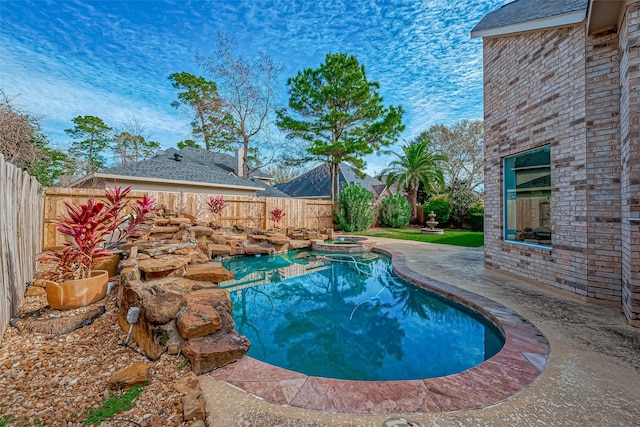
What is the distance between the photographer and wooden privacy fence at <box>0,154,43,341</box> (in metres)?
2.51

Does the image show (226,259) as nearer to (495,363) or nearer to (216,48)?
(495,363)

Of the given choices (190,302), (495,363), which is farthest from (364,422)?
(190,302)

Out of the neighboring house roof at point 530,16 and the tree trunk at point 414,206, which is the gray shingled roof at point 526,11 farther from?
the tree trunk at point 414,206

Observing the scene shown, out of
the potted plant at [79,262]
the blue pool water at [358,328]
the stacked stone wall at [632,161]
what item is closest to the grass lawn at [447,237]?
the blue pool water at [358,328]

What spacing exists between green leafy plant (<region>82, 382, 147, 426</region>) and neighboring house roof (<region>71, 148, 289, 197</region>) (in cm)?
1035

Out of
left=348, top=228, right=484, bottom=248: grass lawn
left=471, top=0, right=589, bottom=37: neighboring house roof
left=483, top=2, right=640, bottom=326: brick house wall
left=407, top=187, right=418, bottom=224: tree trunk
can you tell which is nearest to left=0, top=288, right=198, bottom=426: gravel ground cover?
left=483, top=2, right=640, bottom=326: brick house wall

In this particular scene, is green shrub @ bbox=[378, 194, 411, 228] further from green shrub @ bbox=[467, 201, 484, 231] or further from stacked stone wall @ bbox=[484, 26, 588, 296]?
stacked stone wall @ bbox=[484, 26, 588, 296]

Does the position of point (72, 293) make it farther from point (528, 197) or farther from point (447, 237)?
point (447, 237)

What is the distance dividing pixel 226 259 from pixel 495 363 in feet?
22.8

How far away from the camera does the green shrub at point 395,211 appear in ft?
55.1

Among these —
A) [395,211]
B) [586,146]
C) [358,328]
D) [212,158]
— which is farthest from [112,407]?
[212,158]

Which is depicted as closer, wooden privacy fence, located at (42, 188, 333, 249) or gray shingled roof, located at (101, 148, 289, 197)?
wooden privacy fence, located at (42, 188, 333, 249)

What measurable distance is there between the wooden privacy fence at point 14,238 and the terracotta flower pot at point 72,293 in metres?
0.31

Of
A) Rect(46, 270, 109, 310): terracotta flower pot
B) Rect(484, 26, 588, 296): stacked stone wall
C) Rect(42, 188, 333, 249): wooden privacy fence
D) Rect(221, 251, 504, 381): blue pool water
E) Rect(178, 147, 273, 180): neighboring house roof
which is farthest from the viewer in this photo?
Rect(178, 147, 273, 180): neighboring house roof
